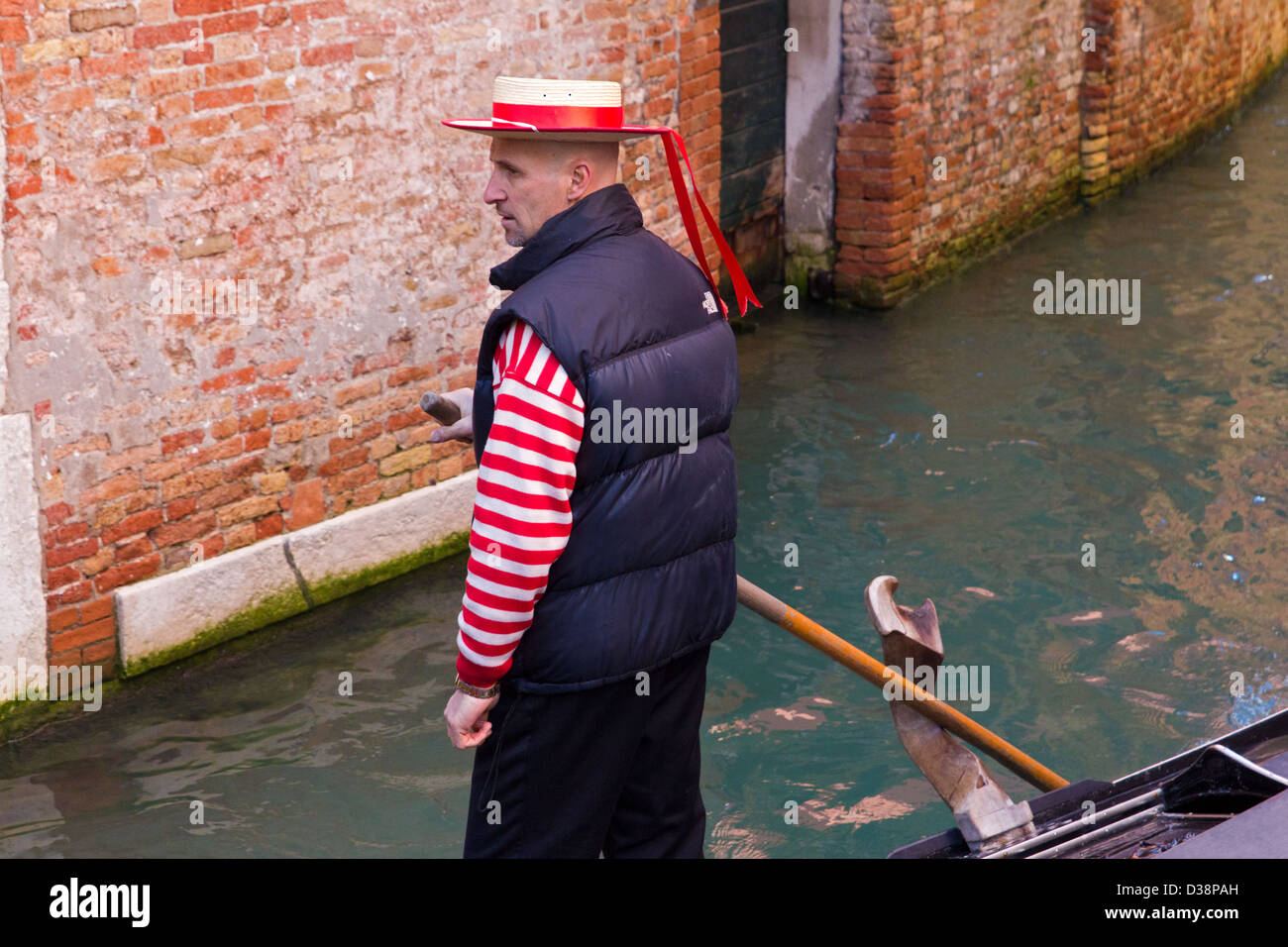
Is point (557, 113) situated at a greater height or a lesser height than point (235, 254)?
greater

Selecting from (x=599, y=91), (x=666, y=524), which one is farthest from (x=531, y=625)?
(x=599, y=91)

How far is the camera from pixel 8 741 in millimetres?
4375

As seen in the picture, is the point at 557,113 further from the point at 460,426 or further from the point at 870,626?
the point at 870,626

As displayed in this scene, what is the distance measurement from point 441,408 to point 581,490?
1.77ft

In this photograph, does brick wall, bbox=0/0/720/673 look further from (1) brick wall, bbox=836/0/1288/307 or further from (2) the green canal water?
(1) brick wall, bbox=836/0/1288/307

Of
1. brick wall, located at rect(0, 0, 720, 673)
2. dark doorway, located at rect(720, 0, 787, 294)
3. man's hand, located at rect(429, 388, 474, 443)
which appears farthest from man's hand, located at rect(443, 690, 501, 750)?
dark doorway, located at rect(720, 0, 787, 294)

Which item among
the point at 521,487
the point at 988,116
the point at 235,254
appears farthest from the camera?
the point at 988,116

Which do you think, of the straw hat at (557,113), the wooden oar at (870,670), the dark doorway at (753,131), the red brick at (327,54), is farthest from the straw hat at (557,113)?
the dark doorway at (753,131)

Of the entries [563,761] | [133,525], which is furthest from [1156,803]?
[133,525]

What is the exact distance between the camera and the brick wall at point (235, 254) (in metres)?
4.30

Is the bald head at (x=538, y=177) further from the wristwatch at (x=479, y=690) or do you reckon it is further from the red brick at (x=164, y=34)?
the red brick at (x=164, y=34)

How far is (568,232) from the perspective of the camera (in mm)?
2770

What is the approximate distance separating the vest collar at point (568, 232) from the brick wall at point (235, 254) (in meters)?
1.98

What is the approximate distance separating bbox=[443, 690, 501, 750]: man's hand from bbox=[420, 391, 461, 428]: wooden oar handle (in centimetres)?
61
